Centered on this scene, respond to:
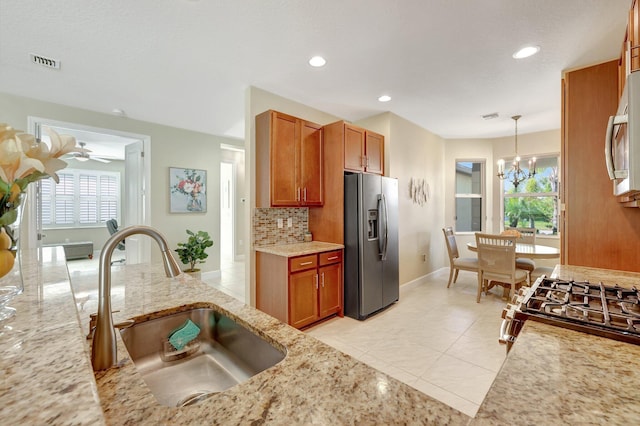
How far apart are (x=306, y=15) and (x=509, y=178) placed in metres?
5.23

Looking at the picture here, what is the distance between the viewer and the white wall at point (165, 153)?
338 cm

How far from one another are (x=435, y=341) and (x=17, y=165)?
3.10m

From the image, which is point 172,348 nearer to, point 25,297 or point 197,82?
point 25,297

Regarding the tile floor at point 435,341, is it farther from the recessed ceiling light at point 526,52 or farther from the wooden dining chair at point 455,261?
the recessed ceiling light at point 526,52

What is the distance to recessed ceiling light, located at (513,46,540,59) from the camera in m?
2.47

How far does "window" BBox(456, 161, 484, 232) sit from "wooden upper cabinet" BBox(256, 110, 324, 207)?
3.80m

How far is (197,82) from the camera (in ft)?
10.1

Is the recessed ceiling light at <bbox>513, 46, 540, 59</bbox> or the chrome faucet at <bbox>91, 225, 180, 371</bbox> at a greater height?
the recessed ceiling light at <bbox>513, 46, 540, 59</bbox>

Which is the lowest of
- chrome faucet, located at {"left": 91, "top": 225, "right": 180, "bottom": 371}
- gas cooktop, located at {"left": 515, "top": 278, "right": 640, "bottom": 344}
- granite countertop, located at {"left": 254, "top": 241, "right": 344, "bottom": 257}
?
granite countertop, located at {"left": 254, "top": 241, "right": 344, "bottom": 257}

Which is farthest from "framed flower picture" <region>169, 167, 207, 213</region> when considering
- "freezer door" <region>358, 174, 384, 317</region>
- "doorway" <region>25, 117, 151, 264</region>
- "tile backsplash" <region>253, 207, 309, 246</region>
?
"freezer door" <region>358, 174, 384, 317</region>

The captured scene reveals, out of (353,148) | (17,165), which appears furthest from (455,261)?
(17,165)

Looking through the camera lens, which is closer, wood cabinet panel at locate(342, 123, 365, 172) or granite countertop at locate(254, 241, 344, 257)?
granite countertop at locate(254, 241, 344, 257)

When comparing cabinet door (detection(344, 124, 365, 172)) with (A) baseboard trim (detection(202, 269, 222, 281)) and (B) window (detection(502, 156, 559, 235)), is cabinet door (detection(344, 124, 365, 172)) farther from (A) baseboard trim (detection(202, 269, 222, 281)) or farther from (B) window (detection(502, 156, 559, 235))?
(B) window (detection(502, 156, 559, 235))

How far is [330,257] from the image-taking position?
314 centimetres
